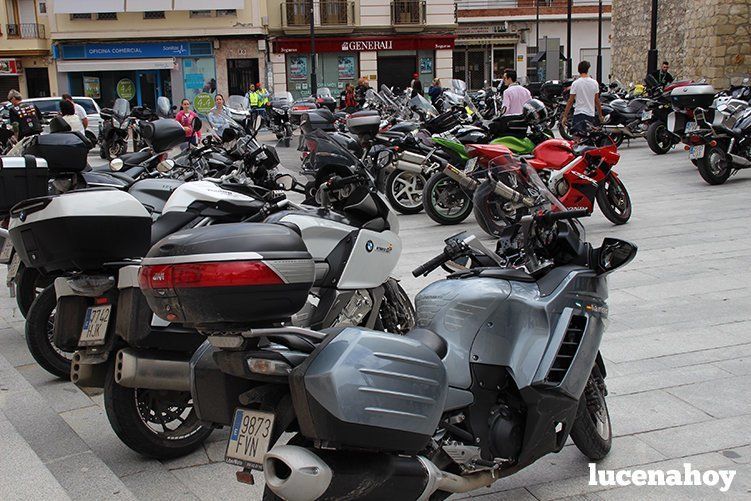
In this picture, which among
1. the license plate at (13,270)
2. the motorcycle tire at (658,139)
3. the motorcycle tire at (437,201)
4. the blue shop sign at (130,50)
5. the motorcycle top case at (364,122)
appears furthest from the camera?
the blue shop sign at (130,50)

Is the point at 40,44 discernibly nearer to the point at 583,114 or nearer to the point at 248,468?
the point at 583,114

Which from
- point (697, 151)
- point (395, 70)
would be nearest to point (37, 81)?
point (395, 70)

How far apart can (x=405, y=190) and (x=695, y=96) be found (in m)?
4.80

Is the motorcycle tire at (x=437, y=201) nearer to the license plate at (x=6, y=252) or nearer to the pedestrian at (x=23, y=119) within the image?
the license plate at (x=6, y=252)

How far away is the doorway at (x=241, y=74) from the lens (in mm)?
40469

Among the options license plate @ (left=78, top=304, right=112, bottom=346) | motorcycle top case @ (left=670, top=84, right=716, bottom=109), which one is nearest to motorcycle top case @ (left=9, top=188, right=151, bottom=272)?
license plate @ (left=78, top=304, right=112, bottom=346)

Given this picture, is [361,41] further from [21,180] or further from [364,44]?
[21,180]

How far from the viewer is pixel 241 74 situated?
1601 inches

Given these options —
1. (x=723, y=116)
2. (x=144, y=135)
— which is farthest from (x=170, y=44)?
(x=144, y=135)

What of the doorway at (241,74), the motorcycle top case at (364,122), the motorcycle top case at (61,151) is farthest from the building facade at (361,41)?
the motorcycle top case at (61,151)

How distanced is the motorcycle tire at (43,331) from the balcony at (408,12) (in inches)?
1529

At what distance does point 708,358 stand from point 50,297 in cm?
400

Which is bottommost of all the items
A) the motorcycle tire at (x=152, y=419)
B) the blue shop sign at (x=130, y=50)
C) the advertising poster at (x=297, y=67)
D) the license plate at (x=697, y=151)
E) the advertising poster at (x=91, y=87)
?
the motorcycle tire at (x=152, y=419)

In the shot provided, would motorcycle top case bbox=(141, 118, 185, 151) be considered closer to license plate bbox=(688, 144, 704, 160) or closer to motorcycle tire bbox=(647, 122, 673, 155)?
license plate bbox=(688, 144, 704, 160)
